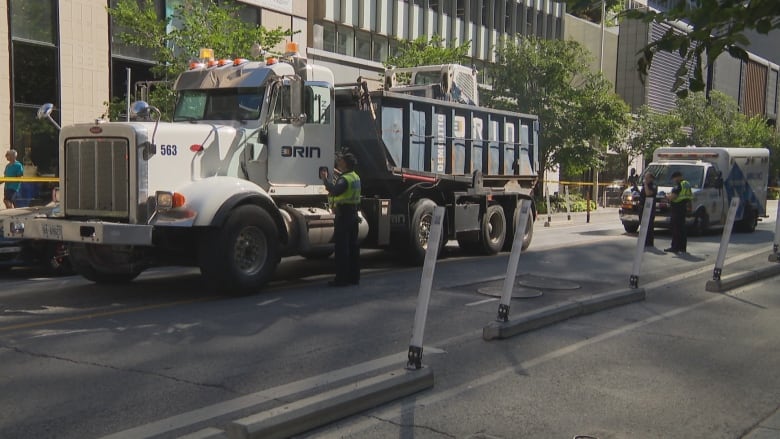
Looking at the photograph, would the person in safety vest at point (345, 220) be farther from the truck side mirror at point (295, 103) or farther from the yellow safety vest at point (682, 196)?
the yellow safety vest at point (682, 196)

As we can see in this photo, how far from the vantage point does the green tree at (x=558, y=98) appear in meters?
29.2

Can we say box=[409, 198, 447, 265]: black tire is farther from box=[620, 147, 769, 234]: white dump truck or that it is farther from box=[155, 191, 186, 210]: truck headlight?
box=[620, 147, 769, 234]: white dump truck

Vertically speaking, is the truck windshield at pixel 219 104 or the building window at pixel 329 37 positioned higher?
the building window at pixel 329 37

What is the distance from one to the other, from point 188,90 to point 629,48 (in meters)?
47.5

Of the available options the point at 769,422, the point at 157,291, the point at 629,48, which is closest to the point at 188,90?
the point at 157,291

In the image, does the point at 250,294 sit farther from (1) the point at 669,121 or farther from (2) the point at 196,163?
(1) the point at 669,121

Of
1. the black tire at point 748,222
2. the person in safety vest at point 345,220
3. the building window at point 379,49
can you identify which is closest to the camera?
the person in safety vest at point 345,220

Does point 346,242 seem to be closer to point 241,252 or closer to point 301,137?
point 241,252

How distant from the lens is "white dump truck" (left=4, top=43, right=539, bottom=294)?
9.32 m

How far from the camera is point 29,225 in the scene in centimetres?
945

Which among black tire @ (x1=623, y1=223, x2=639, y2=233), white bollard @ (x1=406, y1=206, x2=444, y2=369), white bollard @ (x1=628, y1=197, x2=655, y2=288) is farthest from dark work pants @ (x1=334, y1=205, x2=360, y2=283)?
black tire @ (x1=623, y1=223, x2=639, y2=233)

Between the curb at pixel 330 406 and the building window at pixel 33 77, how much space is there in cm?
1668

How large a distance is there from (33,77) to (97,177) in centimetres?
1291

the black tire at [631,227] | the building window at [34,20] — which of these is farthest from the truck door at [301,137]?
the building window at [34,20]
